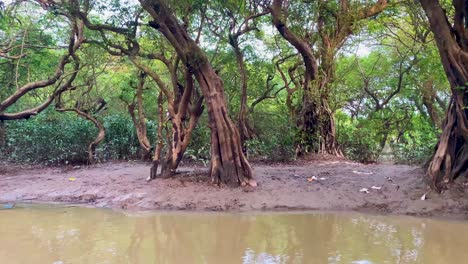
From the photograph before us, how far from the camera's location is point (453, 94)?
26.6 ft

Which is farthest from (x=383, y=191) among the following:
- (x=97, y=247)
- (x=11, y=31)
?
(x=11, y=31)

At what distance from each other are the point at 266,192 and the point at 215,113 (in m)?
1.86

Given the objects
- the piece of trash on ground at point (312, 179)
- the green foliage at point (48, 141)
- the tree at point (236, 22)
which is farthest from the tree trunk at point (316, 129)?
the green foliage at point (48, 141)

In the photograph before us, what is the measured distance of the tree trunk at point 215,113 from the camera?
9055 mm

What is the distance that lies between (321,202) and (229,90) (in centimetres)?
671

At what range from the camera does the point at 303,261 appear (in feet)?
16.1

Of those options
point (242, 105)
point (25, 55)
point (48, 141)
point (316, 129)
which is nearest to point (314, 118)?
point (316, 129)

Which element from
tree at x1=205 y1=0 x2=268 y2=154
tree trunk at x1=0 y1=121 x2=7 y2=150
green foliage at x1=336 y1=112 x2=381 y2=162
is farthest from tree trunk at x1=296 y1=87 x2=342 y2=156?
tree trunk at x1=0 y1=121 x2=7 y2=150

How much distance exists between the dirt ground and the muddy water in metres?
0.52

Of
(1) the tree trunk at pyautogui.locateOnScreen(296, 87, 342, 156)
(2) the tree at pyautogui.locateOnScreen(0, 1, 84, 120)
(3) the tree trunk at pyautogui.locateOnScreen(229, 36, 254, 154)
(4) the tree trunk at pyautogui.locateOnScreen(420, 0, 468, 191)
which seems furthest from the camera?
(1) the tree trunk at pyautogui.locateOnScreen(296, 87, 342, 156)

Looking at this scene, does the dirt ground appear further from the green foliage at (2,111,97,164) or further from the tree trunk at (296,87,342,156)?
the green foliage at (2,111,97,164)

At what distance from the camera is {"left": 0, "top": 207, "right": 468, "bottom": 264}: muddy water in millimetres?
5105

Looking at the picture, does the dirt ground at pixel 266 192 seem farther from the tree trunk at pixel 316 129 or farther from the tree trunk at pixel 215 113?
the tree trunk at pixel 316 129

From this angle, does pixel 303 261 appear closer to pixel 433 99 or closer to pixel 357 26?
pixel 357 26
